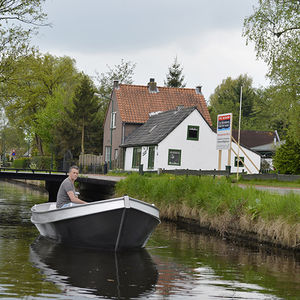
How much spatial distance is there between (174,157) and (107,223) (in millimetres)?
31910

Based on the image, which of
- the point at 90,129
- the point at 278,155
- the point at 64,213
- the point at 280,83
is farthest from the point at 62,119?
the point at 64,213

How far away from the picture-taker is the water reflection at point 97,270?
31.9 ft

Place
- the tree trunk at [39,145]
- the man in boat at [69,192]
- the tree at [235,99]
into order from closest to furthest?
the man in boat at [69,192] < the tree trunk at [39,145] < the tree at [235,99]

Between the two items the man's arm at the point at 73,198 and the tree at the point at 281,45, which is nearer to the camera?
the man's arm at the point at 73,198

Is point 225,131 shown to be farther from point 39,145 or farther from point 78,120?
→ point 39,145

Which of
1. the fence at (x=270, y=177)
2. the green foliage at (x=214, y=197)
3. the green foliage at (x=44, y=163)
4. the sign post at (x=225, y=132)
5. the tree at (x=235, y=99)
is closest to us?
the green foliage at (x=214, y=197)

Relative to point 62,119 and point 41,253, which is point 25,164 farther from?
point 41,253

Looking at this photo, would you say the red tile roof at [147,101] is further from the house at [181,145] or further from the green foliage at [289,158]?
the green foliage at [289,158]

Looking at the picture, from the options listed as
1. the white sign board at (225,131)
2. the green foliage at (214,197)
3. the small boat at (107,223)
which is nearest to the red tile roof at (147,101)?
the white sign board at (225,131)

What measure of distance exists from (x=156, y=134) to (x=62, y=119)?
16.5 m

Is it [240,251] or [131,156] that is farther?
[131,156]

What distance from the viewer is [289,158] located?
37000mm

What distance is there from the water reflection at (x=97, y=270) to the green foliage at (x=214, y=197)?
3.59 metres

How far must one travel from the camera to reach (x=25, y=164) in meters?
68.7
